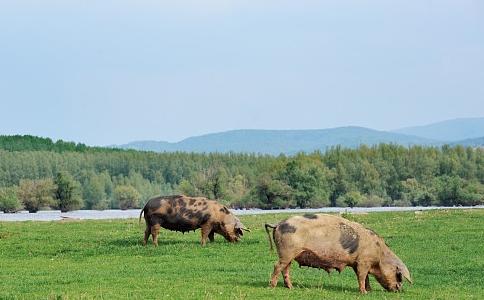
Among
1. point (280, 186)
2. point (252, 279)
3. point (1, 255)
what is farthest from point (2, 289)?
point (280, 186)

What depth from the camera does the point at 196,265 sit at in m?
27.2

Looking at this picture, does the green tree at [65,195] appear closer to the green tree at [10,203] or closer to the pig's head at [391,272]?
the green tree at [10,203]

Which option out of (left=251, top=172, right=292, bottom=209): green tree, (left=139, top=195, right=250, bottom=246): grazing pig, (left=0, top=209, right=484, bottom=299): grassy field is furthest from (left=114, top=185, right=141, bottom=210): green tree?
(left=139, top=195, right=250, bottom=246): grazing pig

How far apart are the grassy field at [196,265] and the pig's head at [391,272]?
1.20ft

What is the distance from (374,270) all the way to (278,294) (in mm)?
3247

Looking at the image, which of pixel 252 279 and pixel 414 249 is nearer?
pixel 252 279

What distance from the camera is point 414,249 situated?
32.3m

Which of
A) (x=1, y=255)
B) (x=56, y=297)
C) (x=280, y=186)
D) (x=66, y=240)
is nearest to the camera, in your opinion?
(x=56, y=297)

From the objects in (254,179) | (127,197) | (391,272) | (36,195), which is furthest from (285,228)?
(127,197)

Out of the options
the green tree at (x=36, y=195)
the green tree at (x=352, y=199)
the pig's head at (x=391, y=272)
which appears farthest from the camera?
the green tree at (x=352, y=199)

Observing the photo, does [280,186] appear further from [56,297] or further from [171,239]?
[56,297]

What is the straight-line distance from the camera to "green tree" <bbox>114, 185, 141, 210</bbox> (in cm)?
12262

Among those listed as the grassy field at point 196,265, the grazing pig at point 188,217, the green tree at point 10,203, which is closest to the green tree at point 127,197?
the green tree at point 10,203

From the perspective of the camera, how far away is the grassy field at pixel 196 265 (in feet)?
65.9
